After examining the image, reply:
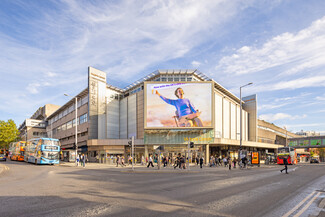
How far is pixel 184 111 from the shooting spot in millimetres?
42938

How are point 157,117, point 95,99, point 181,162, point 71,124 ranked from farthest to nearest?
point 71,124
point 95,99
point 157,117
point 181,162

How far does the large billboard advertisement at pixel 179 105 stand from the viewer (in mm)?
42688

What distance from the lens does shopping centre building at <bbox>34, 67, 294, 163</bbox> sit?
4294cm

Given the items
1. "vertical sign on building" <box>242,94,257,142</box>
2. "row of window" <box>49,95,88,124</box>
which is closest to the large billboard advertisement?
"row of window" <box>49,95,88,124</box>

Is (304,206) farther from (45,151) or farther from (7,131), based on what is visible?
(7,131)

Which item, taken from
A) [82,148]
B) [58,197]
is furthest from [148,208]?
[82,148]

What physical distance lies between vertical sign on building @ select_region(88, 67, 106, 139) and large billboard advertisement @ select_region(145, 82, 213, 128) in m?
13.6

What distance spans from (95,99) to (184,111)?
20.5 m

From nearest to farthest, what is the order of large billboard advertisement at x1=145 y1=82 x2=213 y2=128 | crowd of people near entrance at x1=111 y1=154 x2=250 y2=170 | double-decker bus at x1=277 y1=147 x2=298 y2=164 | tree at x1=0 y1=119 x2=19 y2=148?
crowd of people near entrance at x1=111 y1=154 x2=250 y2=170 → double-decker bus at x1=277 y1=147 x2=298 y2=164 → large billboard advertisement at x1=145 y1=82 x2=213 y2=128 → tree at x1=0 y1=119 x2=19 y2=148

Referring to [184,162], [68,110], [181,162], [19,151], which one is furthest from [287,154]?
[68,110]

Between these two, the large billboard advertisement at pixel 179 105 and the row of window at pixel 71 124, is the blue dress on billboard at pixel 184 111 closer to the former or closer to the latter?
the large billboard advertisement at pixel 179 105

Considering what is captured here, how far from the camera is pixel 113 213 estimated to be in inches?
265

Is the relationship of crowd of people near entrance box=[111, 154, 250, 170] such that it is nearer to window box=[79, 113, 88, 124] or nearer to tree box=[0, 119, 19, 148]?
window box=[79, 113, 88, 124]

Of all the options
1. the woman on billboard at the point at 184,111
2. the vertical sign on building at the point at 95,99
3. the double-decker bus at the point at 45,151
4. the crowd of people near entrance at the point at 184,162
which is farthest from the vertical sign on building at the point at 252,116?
the double-decker bus at the point at 45,151
